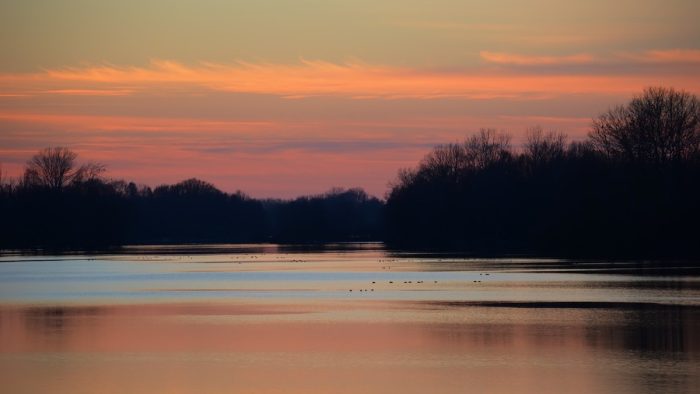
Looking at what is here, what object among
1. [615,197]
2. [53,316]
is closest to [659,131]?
[615,197]

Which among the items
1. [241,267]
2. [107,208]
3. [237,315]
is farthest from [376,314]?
[107,208]

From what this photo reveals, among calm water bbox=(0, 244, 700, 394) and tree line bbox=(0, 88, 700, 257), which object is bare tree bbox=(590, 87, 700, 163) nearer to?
tree line bbox=(0, 88, 700, 257)

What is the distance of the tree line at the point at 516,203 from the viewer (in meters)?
79.1

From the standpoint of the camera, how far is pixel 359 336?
2683cm

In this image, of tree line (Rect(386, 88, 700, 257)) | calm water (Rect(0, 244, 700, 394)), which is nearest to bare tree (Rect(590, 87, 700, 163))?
tree line (Rect(386, 88, 700, 257))

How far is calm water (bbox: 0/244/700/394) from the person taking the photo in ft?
65.2

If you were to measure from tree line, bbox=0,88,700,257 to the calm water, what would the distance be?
3038 centimetres

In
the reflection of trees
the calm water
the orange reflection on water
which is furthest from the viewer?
the reflection of trees

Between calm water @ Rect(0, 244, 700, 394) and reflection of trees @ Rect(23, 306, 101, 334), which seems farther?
reflection of trees @ Rect(23, 306, 101, 334)

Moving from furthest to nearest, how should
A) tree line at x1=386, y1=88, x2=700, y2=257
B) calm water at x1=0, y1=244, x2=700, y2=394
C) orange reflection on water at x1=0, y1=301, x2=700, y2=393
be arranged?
tree line at x1=386, y1=88, x2=700, y2=257 < calm water at x1=0, y1=244, x2=700, y2=394 < orange reflection on water at x1=0, y1=301, x2=700, y2=393

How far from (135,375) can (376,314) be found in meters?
12.5

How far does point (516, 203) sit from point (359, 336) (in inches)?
3509

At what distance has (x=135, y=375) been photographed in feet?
68.5

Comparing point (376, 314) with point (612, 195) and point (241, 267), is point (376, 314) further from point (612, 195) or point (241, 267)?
point (612, 195)
